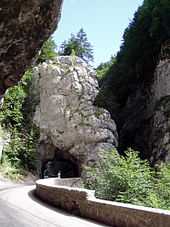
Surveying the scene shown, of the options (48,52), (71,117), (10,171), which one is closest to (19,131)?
(71,117)

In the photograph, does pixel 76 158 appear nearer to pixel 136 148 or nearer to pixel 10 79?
pixel 136 148

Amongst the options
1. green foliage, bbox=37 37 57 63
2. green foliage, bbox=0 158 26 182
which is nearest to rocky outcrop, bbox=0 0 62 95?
green foliage, bbox=0 158 26 182

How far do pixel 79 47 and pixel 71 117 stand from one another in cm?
2752

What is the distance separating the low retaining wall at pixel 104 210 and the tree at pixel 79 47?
47.4 meters

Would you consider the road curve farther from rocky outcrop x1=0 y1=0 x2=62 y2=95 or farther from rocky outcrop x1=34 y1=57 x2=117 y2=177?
rocky outcrop x1=34 y1=57 x2=117 y2=177

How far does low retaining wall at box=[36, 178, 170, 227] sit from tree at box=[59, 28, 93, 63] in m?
47.4

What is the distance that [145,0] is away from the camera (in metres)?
48.8

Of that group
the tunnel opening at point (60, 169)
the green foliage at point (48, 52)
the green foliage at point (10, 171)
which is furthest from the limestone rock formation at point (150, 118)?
the green foliage at point (10, 171)

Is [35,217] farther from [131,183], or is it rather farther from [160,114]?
[160,114]

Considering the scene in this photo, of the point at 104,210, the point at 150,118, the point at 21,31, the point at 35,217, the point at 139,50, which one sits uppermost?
the point at 139,50

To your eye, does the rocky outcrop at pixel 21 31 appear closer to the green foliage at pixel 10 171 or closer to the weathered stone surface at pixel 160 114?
the weathered stone surface at pixel 160 114

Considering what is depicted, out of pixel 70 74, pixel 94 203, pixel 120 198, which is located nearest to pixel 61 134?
pixel 70 74

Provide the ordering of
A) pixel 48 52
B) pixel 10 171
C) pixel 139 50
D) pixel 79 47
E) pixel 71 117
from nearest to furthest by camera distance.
A: pixel 10 171, pixel 71 117, pixel 139 50, pixel 48 52, pixel 79 47

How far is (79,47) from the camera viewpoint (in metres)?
69.1
